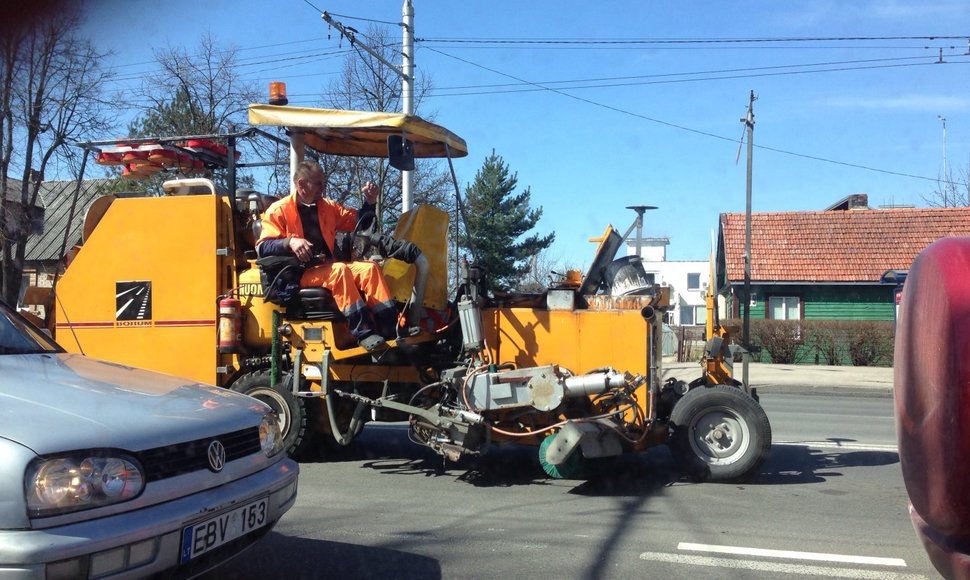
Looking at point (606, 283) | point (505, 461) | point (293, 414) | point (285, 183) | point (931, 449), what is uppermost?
point (285, 183)

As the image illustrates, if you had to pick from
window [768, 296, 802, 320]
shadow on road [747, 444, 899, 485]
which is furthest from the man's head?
window [768, 296, 802, 320]

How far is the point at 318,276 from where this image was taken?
693 centimetres

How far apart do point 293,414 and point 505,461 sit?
6.61 feet

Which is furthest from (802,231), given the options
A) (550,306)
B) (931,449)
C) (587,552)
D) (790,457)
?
(931,449)

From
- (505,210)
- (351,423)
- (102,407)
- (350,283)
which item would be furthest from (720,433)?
(505,210)

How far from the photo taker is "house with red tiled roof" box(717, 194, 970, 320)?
87.8ft

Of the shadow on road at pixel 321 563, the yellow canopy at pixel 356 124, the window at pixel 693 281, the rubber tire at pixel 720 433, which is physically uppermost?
the yellow canopy at pixel 356 124

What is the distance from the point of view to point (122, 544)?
3.04 meters

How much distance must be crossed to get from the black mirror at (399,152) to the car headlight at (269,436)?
3.18 m

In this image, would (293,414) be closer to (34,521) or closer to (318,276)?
(318,276)

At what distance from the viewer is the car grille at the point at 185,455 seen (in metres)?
3.30

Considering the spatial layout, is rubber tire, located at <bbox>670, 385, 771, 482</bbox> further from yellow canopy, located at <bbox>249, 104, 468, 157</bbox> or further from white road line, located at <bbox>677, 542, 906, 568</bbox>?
yellow canopy, located at <bbox>249, 104, 468, 157</bbox>

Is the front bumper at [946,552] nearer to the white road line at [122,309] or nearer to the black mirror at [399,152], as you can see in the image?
the black mirror at [399,152]

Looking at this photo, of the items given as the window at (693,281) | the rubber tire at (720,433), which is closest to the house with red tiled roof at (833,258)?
the rubber tire at (720,433)
